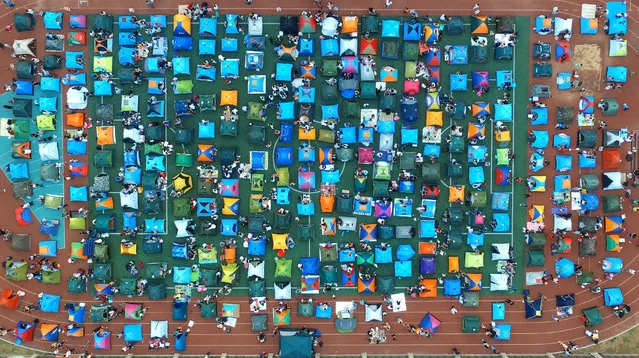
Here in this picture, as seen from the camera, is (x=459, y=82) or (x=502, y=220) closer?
(x=459, y=82)

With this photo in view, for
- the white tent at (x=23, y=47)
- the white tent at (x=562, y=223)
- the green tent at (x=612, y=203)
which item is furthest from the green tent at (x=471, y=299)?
the white tent at (x=23, y=47)

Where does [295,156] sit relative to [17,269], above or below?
above

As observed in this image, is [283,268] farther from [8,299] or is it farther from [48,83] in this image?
[48,83]

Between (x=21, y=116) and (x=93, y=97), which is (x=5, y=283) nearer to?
(x=21, y=116)

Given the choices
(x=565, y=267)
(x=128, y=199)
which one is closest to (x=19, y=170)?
(x=128, y=199)

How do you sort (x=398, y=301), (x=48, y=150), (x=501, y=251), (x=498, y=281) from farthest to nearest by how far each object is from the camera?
(x=398, y=301) < (x=498, y=281) < (x=501, y=251) < (x=48, y=150)

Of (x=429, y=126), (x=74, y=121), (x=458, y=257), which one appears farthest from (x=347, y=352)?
(x=74, y=121)
